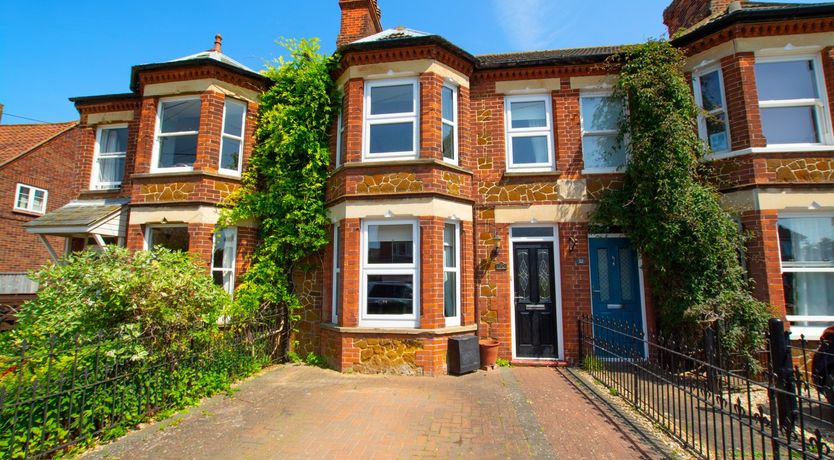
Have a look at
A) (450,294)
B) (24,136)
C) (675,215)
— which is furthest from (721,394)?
(24,136)

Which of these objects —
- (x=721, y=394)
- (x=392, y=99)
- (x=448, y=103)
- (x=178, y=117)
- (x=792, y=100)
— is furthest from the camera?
(x=178, y=117)

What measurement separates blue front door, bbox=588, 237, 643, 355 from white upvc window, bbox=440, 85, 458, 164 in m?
3.70

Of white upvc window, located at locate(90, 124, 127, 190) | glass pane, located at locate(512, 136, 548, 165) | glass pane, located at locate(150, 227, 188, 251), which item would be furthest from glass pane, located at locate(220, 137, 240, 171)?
glass pane, located at locate(512, 136, 548, 165)

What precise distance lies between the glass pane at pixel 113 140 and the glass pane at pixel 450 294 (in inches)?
392

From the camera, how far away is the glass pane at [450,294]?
8120 millimetres

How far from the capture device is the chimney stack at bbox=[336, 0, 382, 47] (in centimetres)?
1030

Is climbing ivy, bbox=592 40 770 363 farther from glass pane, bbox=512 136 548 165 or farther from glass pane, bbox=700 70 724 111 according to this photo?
glass pane, bbox=512 136 548 165

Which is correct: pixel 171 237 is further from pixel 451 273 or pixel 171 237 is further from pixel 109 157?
pixel 451 273

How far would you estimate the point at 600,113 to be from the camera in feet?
29.5

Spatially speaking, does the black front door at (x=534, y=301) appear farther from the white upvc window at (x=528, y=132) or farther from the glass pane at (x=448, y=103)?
the glass pane at (x=448, y=103)

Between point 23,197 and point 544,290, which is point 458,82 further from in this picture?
point 23,197

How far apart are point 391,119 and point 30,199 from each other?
1943cm

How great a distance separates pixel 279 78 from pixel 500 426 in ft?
29.1

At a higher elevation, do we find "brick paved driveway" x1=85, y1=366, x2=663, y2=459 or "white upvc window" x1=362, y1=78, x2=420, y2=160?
"white upvc window" x1=362, y1=78, x2=420, y2=160
